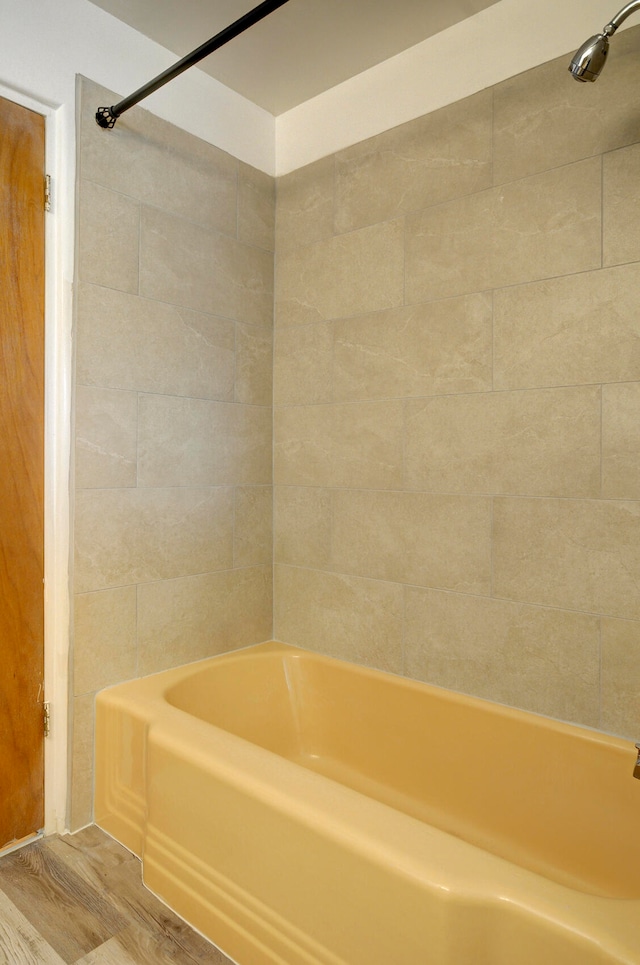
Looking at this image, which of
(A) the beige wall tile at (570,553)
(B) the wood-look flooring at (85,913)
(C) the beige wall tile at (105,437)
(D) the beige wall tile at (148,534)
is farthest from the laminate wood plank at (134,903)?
(A) the beige wall tile at (570,553)

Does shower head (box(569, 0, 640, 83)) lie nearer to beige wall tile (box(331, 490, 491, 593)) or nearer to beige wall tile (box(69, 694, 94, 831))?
beige wall tile (box(331, 490, 491, 593))

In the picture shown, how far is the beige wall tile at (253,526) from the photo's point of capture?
233 cm

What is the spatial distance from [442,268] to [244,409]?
2.94 feet

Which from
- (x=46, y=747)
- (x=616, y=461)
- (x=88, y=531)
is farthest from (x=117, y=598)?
(x=616, y=461)

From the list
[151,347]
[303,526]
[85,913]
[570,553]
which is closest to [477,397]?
[570,553]

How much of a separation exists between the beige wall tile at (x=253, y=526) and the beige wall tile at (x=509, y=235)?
37.3 inches

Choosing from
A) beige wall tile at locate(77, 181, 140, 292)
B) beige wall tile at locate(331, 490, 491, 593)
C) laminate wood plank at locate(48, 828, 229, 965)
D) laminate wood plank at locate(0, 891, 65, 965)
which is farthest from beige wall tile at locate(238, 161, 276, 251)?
laminate wood plank at locate(0, 891, 65, 965)

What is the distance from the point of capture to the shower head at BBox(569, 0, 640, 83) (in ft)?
4.05

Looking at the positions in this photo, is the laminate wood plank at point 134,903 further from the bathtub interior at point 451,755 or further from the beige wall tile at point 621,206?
the beige wall tile at point 621,206

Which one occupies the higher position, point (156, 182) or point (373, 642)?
point (156, 182)

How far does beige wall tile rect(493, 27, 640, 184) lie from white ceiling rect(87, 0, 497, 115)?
0.33 m

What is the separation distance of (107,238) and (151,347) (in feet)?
1.17

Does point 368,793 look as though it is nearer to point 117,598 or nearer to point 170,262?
point 117,598

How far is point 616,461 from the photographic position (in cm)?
161
